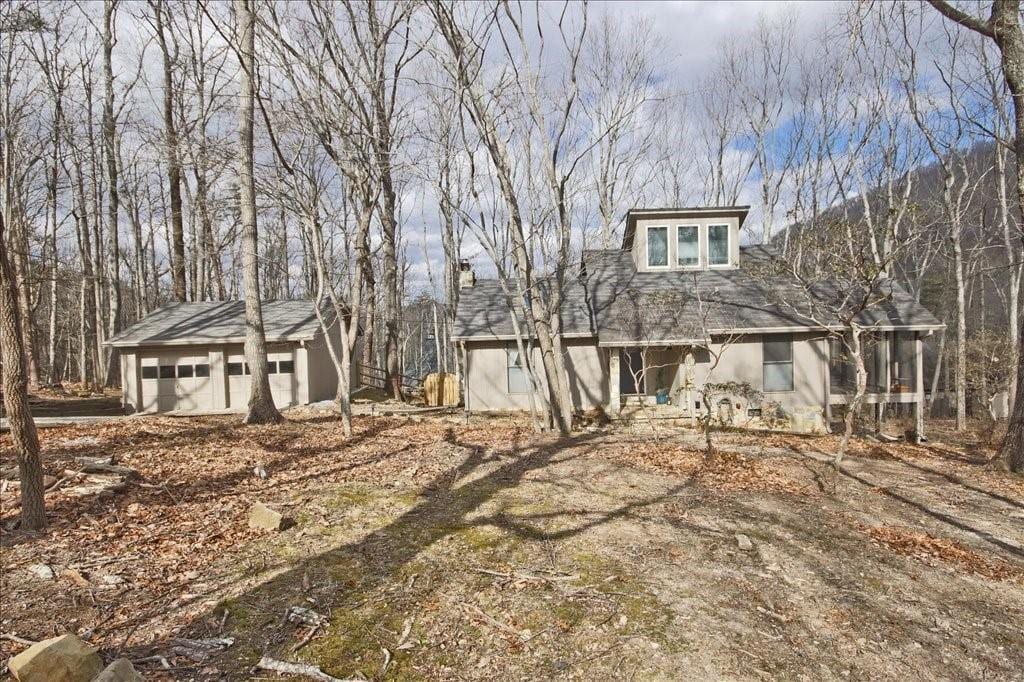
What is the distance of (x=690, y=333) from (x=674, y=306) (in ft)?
2.76

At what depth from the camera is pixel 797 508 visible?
6.86 metres

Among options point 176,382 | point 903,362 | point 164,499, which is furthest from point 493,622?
point 176,382

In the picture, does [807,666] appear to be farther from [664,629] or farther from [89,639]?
[89,639]

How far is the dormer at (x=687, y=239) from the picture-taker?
17.0m

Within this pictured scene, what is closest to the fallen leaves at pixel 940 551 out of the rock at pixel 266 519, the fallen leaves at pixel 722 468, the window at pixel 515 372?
the fallen leaves at pixel 722 468

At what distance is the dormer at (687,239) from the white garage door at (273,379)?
1199cm

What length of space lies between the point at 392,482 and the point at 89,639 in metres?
4.29

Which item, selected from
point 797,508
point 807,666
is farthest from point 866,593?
point 797,508

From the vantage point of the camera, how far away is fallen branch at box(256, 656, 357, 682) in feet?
11.3

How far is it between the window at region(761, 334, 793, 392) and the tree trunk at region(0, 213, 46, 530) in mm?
14936

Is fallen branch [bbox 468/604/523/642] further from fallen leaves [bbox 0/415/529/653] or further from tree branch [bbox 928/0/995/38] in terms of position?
tree branch [bbox 928/0/995/38]

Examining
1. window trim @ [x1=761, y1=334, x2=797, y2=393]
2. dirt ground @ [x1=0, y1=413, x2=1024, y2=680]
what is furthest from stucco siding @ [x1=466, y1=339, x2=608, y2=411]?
dirt ground @ [x1=0, y1=413, x2=1024, y2=680]

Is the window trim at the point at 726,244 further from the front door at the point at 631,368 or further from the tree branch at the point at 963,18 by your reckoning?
the tree branch at the point at 963,18

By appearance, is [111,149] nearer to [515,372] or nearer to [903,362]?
[515,372]
